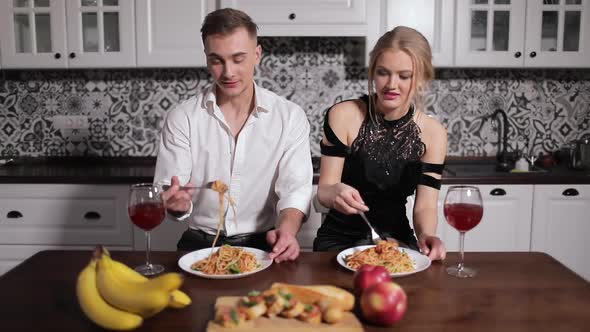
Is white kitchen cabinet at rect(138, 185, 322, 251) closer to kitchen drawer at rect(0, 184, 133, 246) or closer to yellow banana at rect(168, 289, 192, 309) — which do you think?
kitchen drawer at rect(0, 184, 133, 246)

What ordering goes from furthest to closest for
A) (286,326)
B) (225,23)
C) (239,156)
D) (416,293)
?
(239,156) → (225,23) → (416,293) → (286,326)

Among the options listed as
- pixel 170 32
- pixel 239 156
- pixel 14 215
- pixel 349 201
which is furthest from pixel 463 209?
pixel 14 215

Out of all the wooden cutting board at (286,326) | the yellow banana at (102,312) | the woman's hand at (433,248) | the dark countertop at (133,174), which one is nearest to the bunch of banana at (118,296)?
the yellow banana at (102,312)

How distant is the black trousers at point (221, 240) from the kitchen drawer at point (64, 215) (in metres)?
0.99

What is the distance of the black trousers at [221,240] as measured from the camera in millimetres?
2166

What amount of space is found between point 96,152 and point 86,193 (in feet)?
2.06

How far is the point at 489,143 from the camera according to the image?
11.8 ft

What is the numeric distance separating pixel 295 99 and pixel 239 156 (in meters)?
1.43

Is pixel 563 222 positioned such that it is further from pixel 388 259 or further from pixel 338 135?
pixel 388 259

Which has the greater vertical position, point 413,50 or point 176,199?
point 413,50

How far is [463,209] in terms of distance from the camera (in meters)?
1.46

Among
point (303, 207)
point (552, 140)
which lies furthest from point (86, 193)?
point (552, 140)

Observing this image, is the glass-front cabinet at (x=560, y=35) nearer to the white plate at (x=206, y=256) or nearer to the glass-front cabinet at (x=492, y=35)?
the glass-front cabinet at (x=492, y=35)

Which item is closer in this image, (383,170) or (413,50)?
(413,50)
